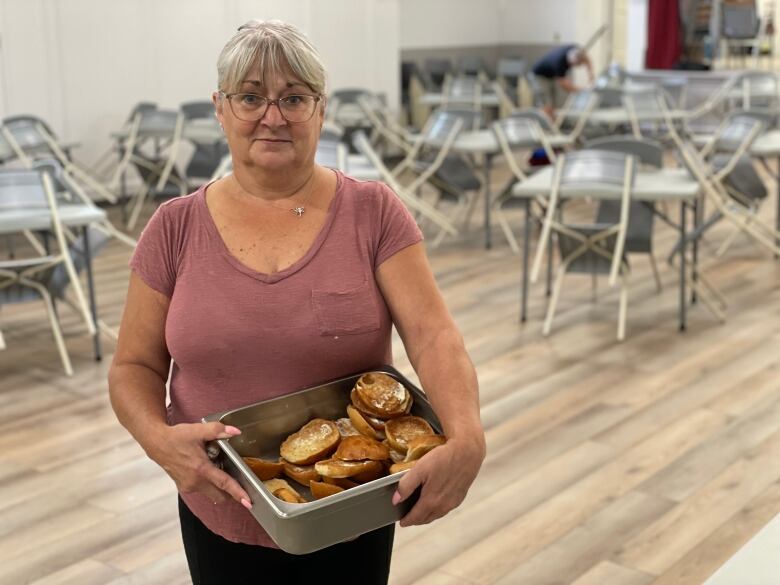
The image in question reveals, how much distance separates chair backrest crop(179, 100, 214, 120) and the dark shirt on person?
197 inches

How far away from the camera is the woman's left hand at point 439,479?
1.46 metres

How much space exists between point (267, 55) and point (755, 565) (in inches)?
38.8

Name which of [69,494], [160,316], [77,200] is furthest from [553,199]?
[160,316]

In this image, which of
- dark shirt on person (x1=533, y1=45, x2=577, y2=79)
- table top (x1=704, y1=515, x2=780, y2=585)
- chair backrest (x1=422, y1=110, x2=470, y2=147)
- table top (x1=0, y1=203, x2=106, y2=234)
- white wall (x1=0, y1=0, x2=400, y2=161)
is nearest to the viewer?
table top (x1=704, y1=515, x2=780, y2=585)

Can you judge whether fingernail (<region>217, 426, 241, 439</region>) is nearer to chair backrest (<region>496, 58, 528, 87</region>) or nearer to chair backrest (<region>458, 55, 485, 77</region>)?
chair backrest (<region>496, 58, 528, 87</region>)

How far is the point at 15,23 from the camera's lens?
9.44 m

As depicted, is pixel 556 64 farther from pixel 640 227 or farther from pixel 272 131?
pixel 272 131

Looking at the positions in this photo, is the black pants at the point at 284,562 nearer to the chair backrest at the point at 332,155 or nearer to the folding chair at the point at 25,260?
the folding chair at the point at 25,260

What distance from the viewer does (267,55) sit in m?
1.58

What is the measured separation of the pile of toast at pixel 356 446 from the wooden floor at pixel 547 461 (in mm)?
1733

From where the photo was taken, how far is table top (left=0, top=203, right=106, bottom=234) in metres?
4.99

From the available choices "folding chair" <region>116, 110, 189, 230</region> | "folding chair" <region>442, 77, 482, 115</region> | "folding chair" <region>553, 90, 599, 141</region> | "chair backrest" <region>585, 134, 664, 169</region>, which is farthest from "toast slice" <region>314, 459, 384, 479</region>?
"folding chair" <region>442, 77, 482, 115</region>

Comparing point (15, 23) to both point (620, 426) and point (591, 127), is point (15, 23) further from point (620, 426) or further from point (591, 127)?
point (620, 426)

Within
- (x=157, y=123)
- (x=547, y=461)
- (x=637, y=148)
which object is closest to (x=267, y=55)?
(x=547, y=461)
